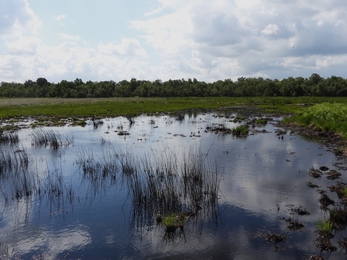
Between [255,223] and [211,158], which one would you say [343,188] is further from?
[211,158]

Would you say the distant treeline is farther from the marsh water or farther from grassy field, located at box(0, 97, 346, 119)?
the marsh water

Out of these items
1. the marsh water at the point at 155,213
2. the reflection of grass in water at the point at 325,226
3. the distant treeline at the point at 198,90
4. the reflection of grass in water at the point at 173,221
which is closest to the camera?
the marsh water at the point at 155,213

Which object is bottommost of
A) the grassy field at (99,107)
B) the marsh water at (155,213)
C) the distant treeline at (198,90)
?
the marsh water at (155,213)

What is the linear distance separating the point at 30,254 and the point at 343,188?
12948 mm

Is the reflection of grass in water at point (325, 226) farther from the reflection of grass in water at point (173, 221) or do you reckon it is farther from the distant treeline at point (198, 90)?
the distant treeline at point (198, 90)

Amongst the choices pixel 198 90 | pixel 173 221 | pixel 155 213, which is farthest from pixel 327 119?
pixel 198 90

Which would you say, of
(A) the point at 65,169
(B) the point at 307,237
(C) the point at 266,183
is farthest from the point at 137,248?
(A) the point at 65,169

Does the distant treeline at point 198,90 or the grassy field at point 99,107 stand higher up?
the distant treeline at point 198,90

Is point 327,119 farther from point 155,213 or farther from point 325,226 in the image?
point 155,213

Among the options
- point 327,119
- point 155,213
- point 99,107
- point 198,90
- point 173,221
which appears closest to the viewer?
point 173,221

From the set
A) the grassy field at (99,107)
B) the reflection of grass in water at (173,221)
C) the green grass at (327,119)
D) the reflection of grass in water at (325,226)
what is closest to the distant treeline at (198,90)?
the grassy field at (99,107)

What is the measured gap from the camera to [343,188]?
13.4 m

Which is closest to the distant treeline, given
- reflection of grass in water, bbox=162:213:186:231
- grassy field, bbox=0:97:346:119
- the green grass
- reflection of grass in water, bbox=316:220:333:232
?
grassy field, bbox=0:97:346:119

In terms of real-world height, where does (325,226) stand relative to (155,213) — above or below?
above
